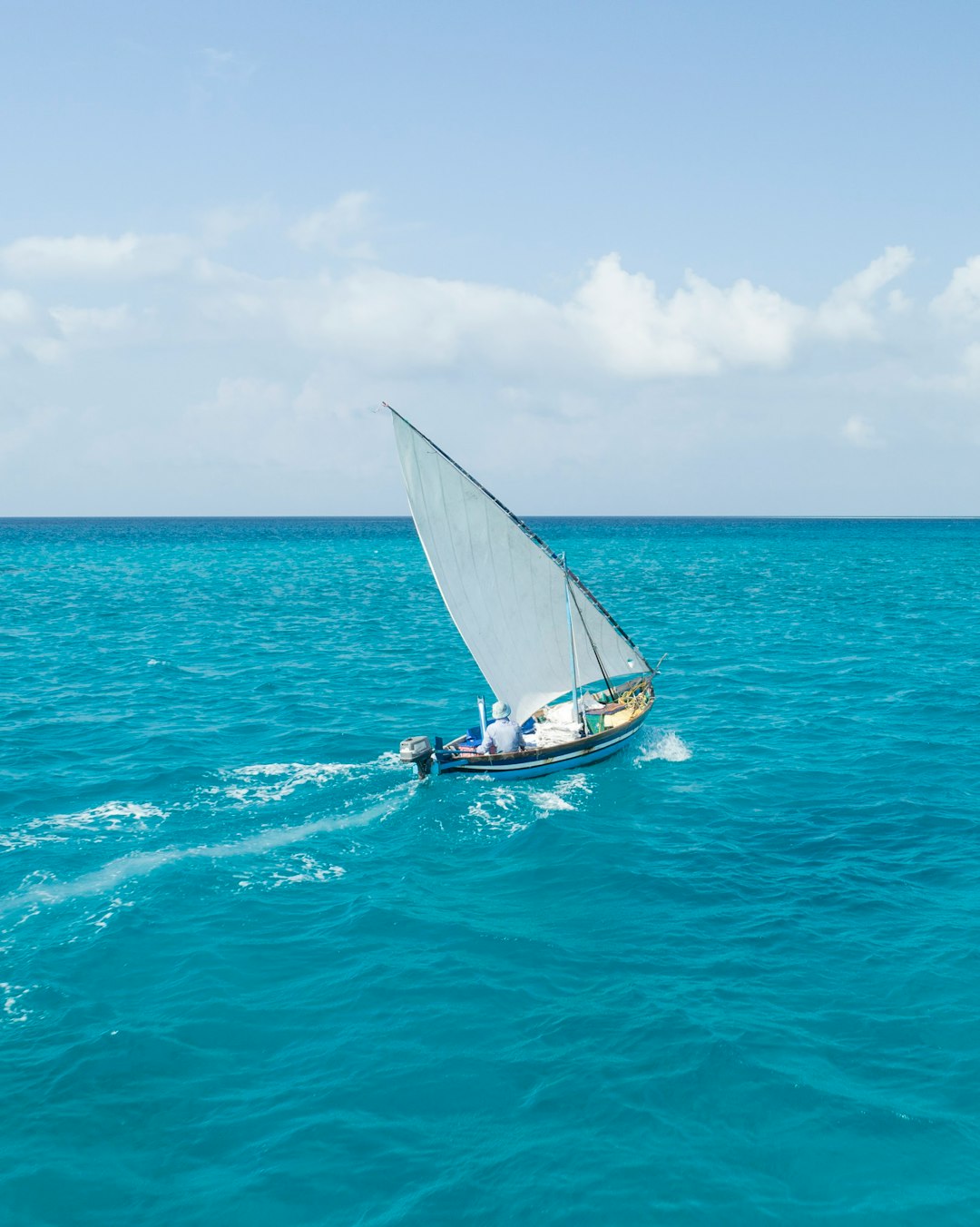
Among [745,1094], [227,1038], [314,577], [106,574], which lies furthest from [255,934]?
[106,574]

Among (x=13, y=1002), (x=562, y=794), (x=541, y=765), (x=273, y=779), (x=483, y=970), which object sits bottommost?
(x=13, y=1002)

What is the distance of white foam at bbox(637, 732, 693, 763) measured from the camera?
127ft

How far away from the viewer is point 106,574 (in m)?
129

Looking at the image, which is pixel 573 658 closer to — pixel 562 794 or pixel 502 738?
pixel 502 738

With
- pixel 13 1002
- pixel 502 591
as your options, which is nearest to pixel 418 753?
pixel 502 591

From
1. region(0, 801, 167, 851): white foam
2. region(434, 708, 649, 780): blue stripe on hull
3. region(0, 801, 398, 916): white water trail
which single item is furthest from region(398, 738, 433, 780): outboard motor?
region(0, 801, 167, 851): white foam

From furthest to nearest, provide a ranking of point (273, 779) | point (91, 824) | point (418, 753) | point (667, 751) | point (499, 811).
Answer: point (667, 751) < point (273, 779) < point (418, 753) < point (499, 811) < point (91, 824)

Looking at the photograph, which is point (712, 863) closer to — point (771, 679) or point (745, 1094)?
point (745, 1094)

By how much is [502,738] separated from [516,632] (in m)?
5.48

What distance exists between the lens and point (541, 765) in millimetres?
35562

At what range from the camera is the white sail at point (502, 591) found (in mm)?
33906

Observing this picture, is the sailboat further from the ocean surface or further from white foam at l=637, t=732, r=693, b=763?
the ocean surface

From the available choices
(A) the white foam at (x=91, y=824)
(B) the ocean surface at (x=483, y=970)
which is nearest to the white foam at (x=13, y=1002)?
(B) the ocean surface at (x=483, y=970)

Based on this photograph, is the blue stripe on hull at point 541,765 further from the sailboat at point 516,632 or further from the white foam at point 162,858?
the white foam at point 162,858
